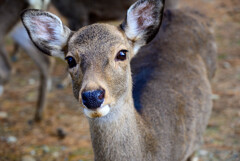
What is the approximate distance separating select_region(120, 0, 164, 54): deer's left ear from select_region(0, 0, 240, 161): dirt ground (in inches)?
79.6

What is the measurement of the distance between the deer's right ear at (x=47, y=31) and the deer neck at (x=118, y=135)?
0.75 metres

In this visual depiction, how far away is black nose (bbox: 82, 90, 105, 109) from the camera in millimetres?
2363

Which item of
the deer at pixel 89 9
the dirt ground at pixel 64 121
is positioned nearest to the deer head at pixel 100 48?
the dirt ground at pixel 64 121

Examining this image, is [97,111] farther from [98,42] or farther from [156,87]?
[156,87]

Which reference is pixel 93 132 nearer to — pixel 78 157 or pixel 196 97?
pixel 196 97

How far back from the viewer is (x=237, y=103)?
17.9ft

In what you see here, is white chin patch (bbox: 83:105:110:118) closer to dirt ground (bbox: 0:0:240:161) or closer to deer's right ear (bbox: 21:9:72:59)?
deer's right ear (bbox: 21:9:72:59)

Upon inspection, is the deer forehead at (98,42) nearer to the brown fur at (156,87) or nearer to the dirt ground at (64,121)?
the brown fur at (156,87)

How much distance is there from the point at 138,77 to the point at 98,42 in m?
1.09

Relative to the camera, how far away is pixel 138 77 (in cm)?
378

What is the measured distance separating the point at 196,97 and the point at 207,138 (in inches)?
50.4

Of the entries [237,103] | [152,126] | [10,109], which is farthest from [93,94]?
[10,109]

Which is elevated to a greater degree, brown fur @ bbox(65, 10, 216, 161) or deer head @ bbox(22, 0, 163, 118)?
deer head @ bbox(22, 0, 163, 118)

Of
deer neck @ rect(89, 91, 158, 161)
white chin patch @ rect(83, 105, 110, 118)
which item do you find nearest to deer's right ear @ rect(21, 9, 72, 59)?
deer neck @ rect(89, 91, 158, 161)
